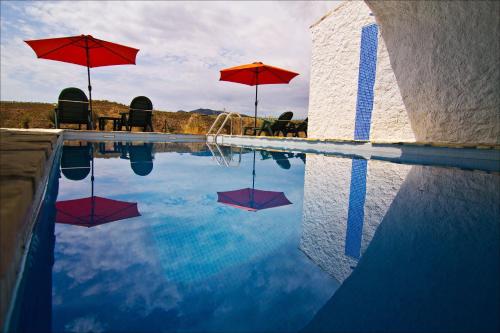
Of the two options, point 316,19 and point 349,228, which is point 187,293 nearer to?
point 349,228

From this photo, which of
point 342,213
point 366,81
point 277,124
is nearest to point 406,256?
point 342,213

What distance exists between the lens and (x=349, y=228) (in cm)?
153

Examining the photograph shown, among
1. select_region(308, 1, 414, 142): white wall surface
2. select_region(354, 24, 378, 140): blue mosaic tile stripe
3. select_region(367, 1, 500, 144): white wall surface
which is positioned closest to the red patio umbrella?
select_region(308, 1, 414, 142): white wall surface

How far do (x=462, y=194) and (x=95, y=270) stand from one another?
2769 mm

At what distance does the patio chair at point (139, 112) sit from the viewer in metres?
8.73

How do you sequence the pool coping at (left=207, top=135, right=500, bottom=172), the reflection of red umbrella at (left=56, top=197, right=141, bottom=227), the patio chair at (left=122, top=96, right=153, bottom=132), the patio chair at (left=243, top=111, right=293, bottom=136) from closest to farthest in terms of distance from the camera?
the reflection of red umbrella at (left=56, top=197, right=141, bottom=227)
the pool coping at (left=207, top=135, right=500, bottom=172)
the patio chair at (left=122, top=96, right=153, bottom=132)
the patio chair at (left=243, top=111, right=293, bottom=136)

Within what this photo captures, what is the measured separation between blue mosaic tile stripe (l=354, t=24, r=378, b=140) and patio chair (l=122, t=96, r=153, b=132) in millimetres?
6389

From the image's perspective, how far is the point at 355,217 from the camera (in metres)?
1.74

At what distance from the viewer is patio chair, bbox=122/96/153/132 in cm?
873

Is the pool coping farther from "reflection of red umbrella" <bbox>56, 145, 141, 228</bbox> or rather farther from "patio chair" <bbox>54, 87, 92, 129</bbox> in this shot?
"patio chair" <bbox>54, 87, 92, 129</bbox>

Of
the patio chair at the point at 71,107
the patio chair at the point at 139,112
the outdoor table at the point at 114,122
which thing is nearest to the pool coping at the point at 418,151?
the patio chair at the point at 139,112

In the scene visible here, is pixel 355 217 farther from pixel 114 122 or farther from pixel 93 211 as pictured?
pixel 114 122

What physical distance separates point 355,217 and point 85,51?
377 inches

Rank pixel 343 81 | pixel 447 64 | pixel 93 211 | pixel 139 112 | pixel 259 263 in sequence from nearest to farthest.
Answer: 1. pixel 259 263
2. pixel 93 211
3. pixel 447 64
4. pixel 343 81
5. pixel 139 112
